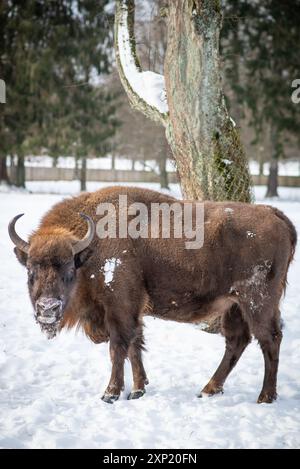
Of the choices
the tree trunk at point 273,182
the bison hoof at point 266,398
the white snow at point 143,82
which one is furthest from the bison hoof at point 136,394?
the tree trunk at point 273,182

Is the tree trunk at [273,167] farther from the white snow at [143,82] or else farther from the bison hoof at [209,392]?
the bison hoof at [209,392]

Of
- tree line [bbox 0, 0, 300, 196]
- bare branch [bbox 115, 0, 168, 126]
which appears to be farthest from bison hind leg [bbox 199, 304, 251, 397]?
tree line [bbox 0, 0, 300, 196]

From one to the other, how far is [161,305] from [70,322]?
91 centimetres

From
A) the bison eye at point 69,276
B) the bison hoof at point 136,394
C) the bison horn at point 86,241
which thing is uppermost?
the bison horn at point 86,241

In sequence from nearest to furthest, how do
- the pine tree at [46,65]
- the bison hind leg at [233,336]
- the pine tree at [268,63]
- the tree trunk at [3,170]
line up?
1. the bison hind leg at [233,336]
2. the pine tree at [268,63]
3. the pine tree at [46,65]
4. the tree trunk at [3,170]

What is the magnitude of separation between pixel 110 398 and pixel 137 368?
460 mm

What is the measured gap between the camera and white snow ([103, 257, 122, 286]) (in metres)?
4.66

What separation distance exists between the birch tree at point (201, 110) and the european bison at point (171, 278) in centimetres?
149

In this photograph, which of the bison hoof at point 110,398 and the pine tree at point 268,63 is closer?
the bison hoof at point 110,398

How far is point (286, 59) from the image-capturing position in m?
24.1

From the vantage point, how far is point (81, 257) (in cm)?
465

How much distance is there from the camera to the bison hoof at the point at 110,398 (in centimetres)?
459
